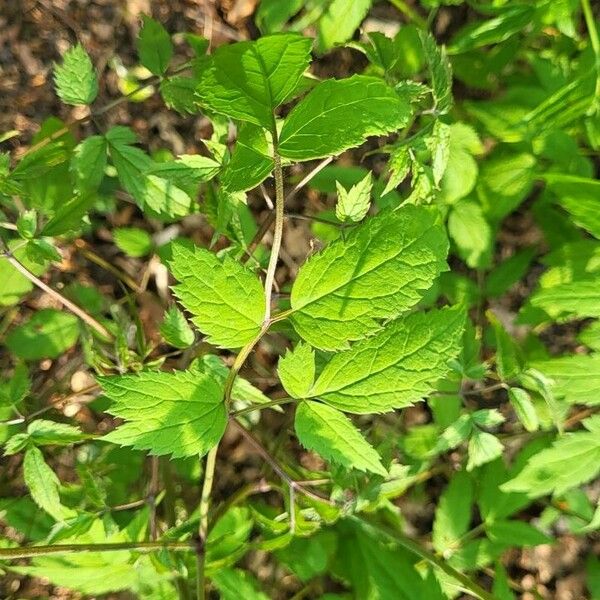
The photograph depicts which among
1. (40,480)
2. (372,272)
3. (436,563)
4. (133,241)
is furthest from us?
(133,241)

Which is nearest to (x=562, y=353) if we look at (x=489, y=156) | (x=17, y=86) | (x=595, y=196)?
(x=489, y=156)

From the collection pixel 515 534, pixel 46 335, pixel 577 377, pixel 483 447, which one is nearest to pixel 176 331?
pixel 46 335

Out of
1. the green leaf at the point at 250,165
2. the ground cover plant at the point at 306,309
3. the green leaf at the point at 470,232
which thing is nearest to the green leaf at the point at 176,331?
the ground cover plant at the point at 306,309

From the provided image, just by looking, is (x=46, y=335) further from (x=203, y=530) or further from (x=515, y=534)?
(x=515, y=534)

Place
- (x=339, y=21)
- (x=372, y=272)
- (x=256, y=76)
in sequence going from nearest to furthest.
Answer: (x=256, y=76)
(x=372, y=272)
(x=339, y=21)

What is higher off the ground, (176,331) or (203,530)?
(176,331)

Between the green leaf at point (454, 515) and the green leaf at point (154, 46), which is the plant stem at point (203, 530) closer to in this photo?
the green leaf at point (454, 515)
